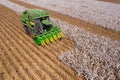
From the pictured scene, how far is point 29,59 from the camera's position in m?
11.9

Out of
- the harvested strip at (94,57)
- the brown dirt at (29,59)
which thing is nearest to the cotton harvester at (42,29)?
the brown dirt at (29,59)

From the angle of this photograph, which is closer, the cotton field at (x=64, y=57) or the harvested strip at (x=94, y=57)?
the harvested strip at (x=94, y=57)

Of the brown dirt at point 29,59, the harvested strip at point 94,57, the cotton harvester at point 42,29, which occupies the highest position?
the cotton harvester at point 42,29

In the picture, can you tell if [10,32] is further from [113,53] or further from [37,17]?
[113,53]

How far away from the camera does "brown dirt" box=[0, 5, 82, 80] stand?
1011 centimetres

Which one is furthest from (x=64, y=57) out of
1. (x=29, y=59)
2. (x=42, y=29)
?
(x=42, y=29)

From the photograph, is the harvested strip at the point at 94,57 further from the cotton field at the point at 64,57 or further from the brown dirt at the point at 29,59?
the brown dirt at the point at 29,59

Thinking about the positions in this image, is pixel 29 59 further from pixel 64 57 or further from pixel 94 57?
pixel 94 57

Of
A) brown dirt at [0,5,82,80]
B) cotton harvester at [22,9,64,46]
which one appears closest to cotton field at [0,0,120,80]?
brown dirt at [0,5,82,80]

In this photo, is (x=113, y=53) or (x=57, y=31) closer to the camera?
(x=113, y=53)

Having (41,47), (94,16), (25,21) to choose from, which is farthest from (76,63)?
(94,16)

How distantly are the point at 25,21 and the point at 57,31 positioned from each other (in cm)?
375

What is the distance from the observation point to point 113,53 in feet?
38.0

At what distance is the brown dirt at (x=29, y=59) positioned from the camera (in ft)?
33.2
